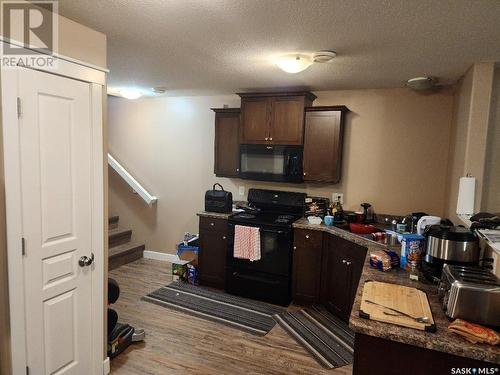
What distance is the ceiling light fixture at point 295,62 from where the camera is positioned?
8.48 ft

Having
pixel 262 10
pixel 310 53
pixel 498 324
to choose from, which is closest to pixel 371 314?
pixel 498 324

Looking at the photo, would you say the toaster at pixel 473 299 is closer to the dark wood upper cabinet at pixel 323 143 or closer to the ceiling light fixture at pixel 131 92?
the dark wood upper cabinet at pixel 323 143

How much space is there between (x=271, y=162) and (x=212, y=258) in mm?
1394

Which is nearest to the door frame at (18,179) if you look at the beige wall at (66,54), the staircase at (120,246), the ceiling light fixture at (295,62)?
the beige wall at (66,54)

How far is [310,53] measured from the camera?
2518 mm

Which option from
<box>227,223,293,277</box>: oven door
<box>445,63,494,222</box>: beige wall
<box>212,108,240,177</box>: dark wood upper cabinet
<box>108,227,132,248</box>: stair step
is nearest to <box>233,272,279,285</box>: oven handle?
<box>227,223,293,277</box>: oven door

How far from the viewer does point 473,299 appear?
1.42 m

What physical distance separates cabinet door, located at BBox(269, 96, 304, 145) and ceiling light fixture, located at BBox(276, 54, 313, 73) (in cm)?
106

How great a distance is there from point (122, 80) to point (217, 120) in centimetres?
121

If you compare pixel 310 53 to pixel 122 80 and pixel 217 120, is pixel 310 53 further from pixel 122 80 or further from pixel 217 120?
pixel 122 80

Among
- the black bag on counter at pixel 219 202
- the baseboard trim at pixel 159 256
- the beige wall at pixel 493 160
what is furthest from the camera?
the baseboard trim at pixel 159 256

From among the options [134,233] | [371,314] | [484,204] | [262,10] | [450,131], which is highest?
[262,10]

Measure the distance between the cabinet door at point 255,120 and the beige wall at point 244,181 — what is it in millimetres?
542

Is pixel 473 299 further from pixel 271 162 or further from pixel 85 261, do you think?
pixel 271 162
